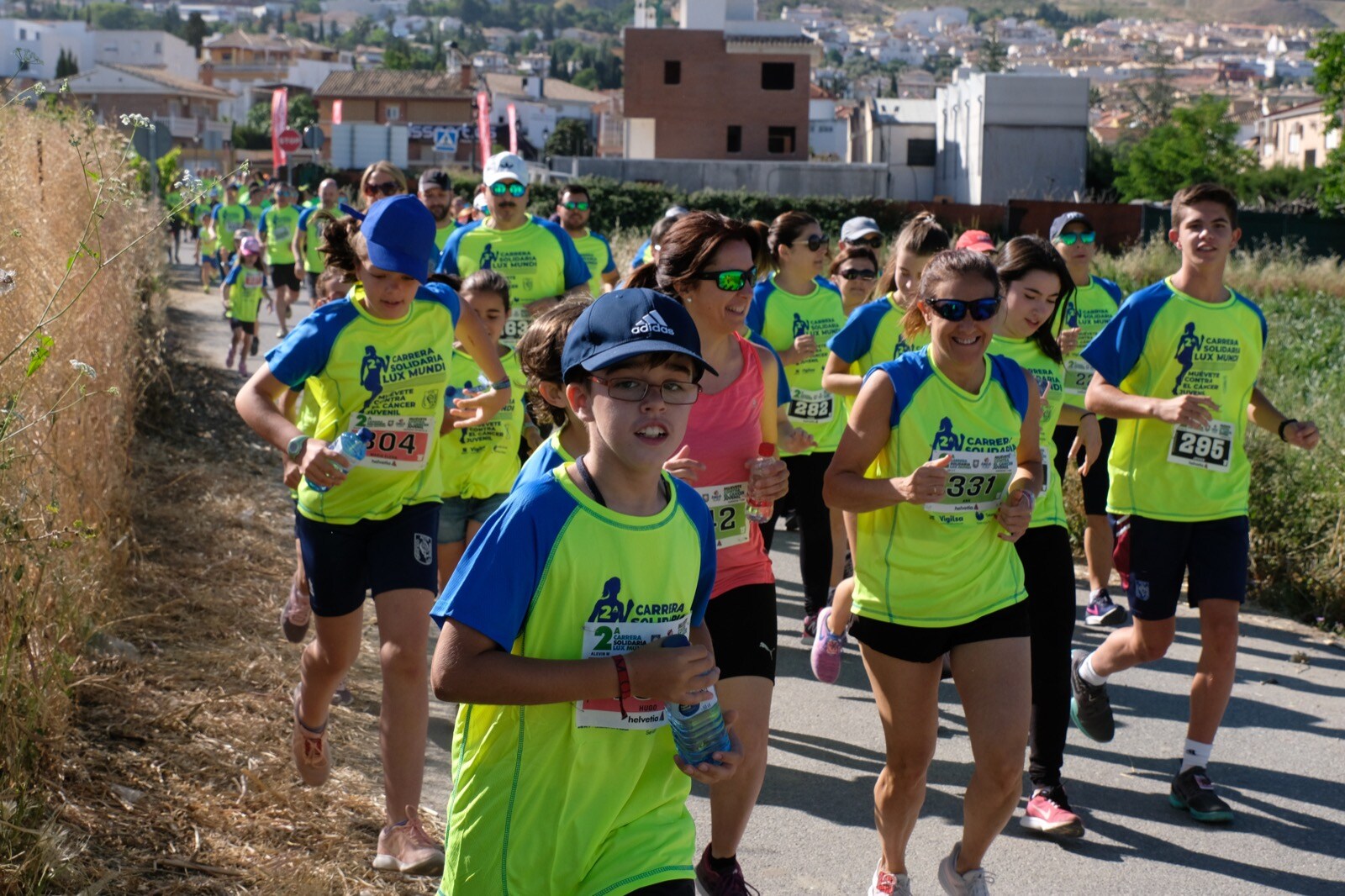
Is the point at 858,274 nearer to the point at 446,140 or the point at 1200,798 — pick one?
the point at 1200,798

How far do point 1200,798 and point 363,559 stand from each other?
10.8ft

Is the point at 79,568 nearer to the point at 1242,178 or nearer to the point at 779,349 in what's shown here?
the point at 779,349

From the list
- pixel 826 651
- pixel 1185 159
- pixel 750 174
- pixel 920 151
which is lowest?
pixel 826 651

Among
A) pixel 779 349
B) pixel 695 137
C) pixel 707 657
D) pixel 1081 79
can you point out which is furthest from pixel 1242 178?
pixel 707 657

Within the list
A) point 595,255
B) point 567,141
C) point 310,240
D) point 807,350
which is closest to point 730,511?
point 807,350

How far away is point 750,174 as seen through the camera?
63.3 metres

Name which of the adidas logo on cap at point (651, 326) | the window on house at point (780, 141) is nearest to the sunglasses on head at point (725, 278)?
the adidas logo on cap at point (651, 326)

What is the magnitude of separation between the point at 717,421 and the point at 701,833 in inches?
67.4

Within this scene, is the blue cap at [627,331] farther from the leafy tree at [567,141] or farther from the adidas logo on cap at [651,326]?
the leafy tree at [567,141]

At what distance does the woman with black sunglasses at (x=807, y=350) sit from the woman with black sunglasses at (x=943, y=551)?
2.97 m

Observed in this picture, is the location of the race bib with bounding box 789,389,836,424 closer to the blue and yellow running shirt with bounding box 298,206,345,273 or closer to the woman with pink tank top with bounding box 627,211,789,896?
the woman with pink tank top with bounding box 627,211,789,896

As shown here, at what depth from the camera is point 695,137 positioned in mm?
76000

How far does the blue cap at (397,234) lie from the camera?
488 centimetres

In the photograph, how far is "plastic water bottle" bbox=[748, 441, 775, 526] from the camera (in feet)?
14.4
